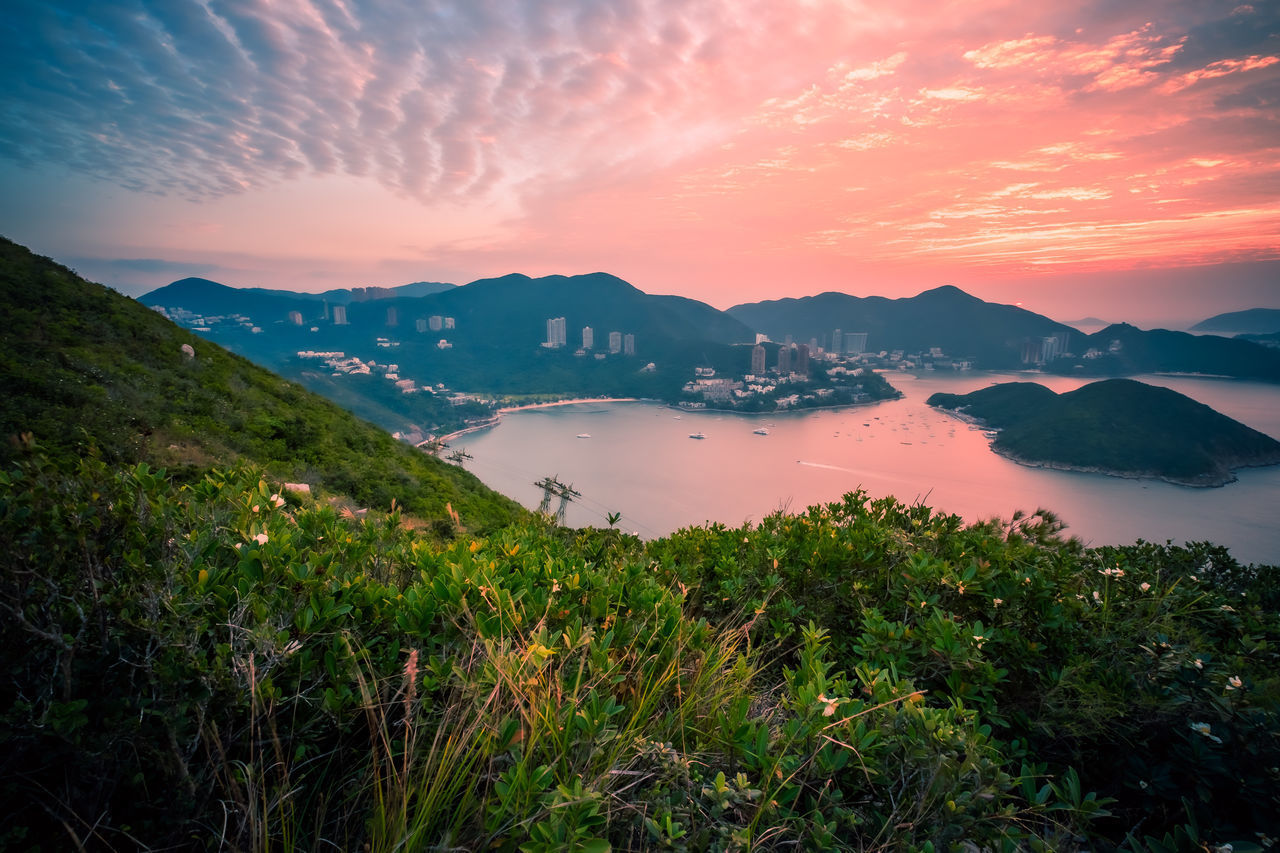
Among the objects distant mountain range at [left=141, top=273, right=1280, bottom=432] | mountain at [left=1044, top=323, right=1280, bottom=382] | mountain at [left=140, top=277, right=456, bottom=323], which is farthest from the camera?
mountain at [left=140, top=277, right=456, bottom=323]

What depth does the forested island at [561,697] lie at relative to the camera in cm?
104

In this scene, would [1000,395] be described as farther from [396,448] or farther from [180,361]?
[180,361]

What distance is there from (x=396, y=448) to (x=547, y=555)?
48.8ft

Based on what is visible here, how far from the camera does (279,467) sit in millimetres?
9047

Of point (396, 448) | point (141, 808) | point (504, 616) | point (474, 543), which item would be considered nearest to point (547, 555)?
point (474, 543)

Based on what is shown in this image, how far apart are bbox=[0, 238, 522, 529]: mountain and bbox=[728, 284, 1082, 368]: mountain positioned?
350 ft

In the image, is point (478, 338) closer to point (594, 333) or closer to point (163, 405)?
point (594, 333)

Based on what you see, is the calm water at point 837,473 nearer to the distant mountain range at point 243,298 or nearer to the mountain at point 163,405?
the mountain at point 163,405

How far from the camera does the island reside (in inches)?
1377

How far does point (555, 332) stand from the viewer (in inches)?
4090

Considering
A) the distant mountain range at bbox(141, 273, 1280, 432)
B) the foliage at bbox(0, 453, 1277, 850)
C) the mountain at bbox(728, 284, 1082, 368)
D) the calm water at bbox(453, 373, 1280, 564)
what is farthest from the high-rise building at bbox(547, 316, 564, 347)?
the foliage at bbox(0, 453, 1277, 850)

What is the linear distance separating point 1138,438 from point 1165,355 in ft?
141

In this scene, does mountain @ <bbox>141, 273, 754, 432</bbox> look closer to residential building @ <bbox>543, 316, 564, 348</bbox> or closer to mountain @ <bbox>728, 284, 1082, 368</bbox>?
residential building @ <bbox>543, 316, 564, 348</bbox>

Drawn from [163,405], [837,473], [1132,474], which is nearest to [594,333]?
[837,473]
